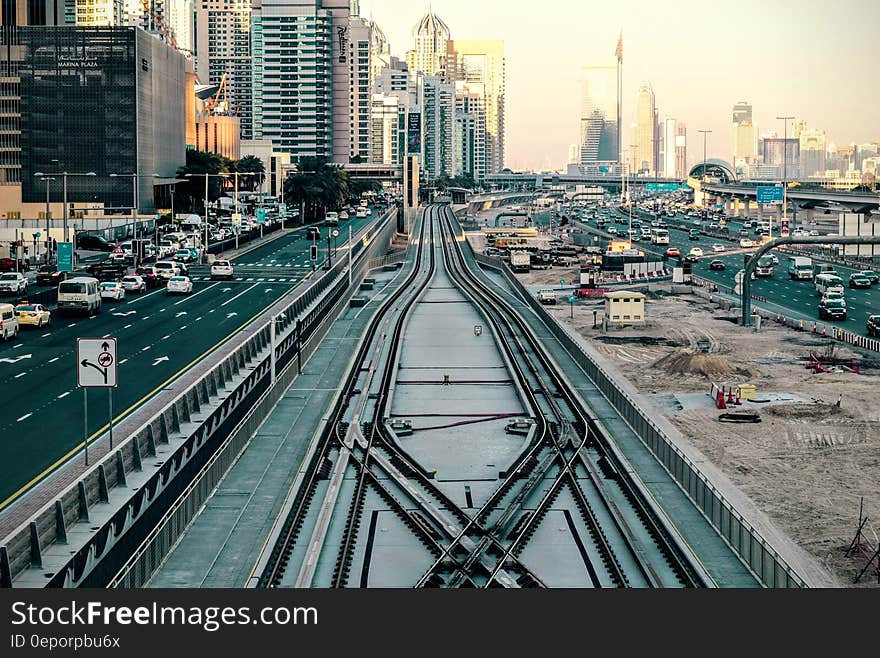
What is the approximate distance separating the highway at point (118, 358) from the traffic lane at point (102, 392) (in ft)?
0.09

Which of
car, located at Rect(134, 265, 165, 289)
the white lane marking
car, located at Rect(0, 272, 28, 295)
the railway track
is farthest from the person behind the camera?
car, located at Rect(134, 265, 165, 289)

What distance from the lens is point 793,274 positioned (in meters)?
128

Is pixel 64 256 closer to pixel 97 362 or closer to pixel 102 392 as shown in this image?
pixel 102 392

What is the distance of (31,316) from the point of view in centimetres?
6844

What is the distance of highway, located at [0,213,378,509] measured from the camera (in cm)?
3825

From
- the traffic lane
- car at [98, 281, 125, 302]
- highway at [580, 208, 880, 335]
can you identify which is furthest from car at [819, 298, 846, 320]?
car at [98, 281, 125, 302]

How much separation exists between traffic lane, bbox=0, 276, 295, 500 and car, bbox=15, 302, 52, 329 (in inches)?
165

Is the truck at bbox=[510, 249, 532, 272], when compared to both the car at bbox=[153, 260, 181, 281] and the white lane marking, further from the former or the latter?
the car at bbox=[153, 260, 181, 281]

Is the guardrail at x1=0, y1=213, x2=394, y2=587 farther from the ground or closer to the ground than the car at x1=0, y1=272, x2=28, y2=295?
closer to the ground

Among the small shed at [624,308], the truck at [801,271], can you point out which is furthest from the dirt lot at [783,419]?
the truck at [801,271]

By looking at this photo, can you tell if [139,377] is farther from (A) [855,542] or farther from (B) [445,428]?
(A) [855,542]

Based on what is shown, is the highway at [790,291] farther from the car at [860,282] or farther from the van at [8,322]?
the van at [8,322]

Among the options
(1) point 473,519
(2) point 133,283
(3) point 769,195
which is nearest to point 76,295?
(2) point 133,283

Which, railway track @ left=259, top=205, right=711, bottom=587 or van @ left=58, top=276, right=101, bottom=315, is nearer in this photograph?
railway track @ left=259, top=205, right=711, bottom=587
